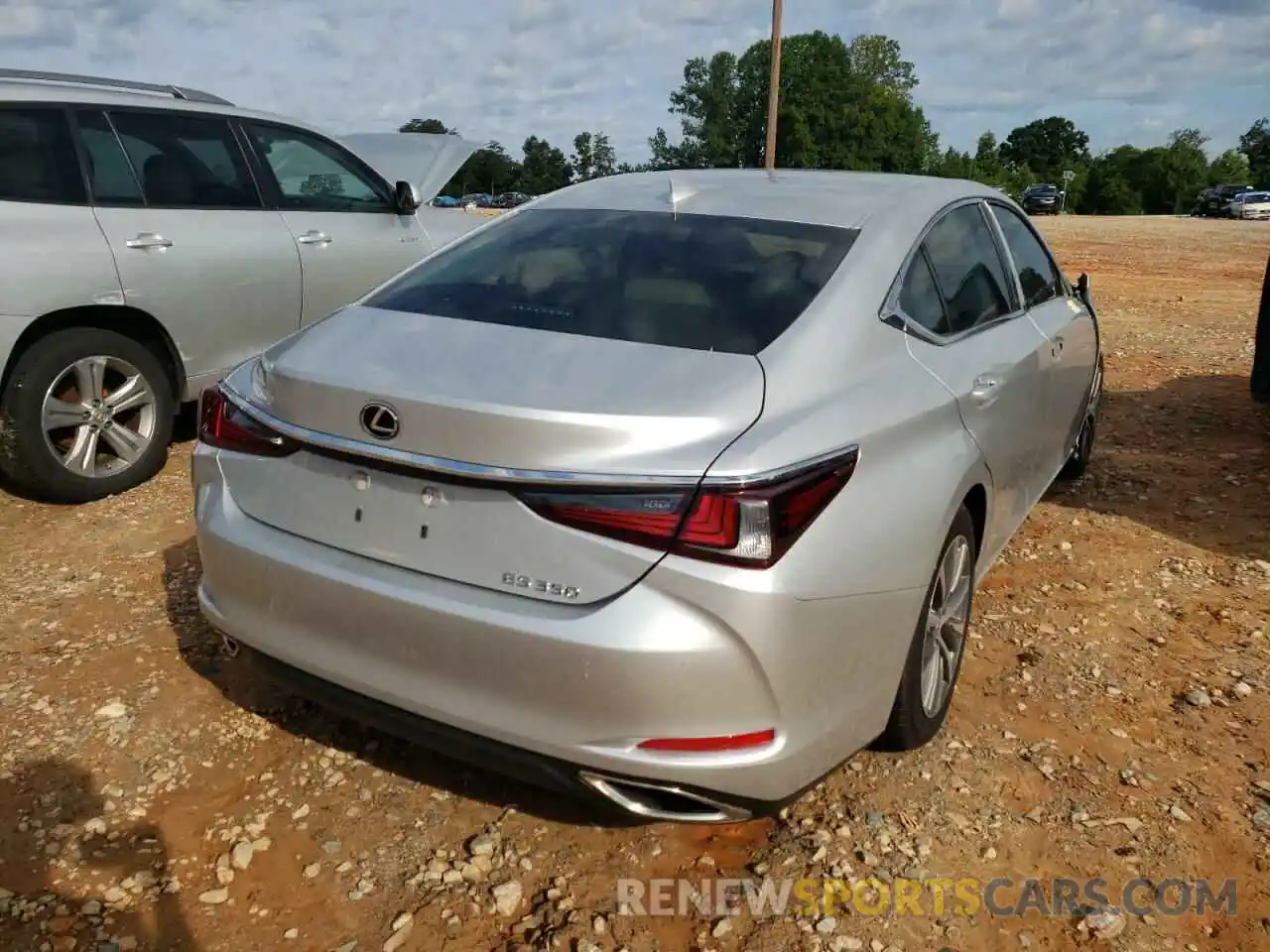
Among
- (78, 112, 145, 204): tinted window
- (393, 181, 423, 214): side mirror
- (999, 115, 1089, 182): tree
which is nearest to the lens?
(78, 112, 145, 204): tinted window

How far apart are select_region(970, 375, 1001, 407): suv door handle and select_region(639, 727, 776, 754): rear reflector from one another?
51.6 inches

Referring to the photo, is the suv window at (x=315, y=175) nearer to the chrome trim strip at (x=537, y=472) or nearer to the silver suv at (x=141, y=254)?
the silver suv at (x=141, y=254)

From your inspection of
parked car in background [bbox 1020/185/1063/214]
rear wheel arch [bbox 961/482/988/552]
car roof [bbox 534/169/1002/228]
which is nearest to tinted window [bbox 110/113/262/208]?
car roof [bbox 534/169/1002/228]

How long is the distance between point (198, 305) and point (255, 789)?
3122mm

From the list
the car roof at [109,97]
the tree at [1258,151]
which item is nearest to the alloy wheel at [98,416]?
the car roof at [109,97]

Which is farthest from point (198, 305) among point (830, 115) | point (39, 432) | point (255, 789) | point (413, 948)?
point (830, 115)

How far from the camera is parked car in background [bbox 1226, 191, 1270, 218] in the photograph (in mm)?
45875

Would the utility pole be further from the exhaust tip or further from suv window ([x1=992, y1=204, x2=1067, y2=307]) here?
the exhaust tip

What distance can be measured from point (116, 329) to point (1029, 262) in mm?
4071

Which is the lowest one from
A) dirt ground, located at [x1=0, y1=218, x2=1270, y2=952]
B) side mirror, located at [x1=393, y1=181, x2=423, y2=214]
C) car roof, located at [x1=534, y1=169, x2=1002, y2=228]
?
dirt ground, located at [x1=0, y1=218, x2=1270, y2=952]

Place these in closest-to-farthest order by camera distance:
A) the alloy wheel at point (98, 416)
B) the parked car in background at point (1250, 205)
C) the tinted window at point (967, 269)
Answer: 1. the tinted window at point (967, 269)
2. the alloy wheel at point (98, 416)
3. the parked car in background at point (1250, 205)

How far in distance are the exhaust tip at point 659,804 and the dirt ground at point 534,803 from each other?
32 cm

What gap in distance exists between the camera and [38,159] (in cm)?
474

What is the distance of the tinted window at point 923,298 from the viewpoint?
289 cm
